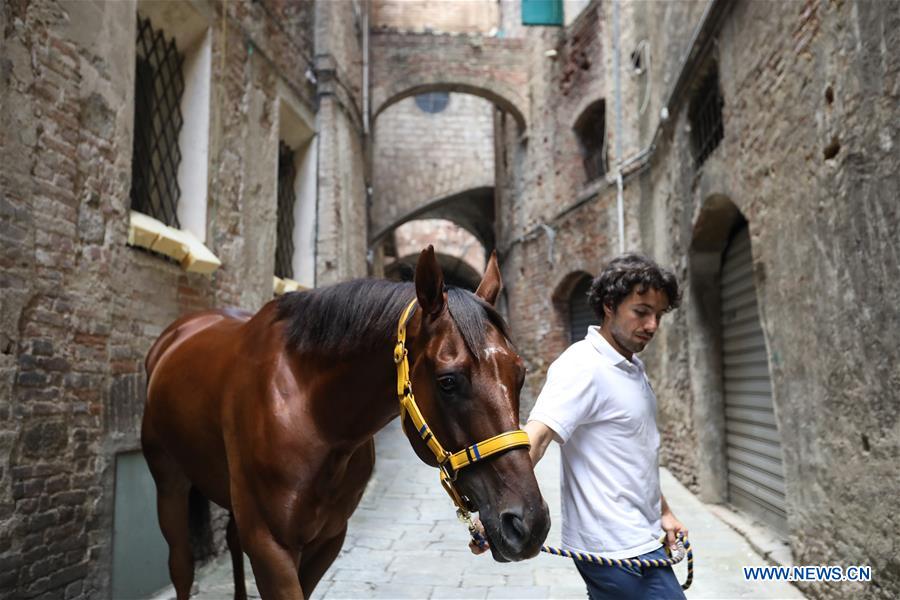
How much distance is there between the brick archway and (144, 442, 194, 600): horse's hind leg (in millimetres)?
11345

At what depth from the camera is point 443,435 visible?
176 centimetres

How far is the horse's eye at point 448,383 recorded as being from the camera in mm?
1725

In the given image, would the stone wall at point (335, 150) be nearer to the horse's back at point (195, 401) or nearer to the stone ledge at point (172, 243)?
the stone ledge at point (172, 243)

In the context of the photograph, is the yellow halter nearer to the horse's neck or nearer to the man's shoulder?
the horse's neck

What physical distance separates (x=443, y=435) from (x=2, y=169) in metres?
2.60

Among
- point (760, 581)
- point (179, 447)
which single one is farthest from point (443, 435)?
point (760, 581)

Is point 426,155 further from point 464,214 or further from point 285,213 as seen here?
point 285,213

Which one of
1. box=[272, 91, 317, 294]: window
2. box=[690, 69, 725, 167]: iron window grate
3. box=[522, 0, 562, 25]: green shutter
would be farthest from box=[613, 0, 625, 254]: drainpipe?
box=[272, 91, 317, 294]: window

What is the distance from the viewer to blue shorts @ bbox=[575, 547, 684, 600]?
1.87m

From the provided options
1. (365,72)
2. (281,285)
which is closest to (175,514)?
(281,285)

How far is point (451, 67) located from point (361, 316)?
1299 centimetres

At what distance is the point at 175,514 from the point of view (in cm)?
347

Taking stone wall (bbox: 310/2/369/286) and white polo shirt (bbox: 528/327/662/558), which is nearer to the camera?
white polo shirt (bbox: 528/327/662/558)

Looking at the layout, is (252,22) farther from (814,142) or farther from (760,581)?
(760,581)
